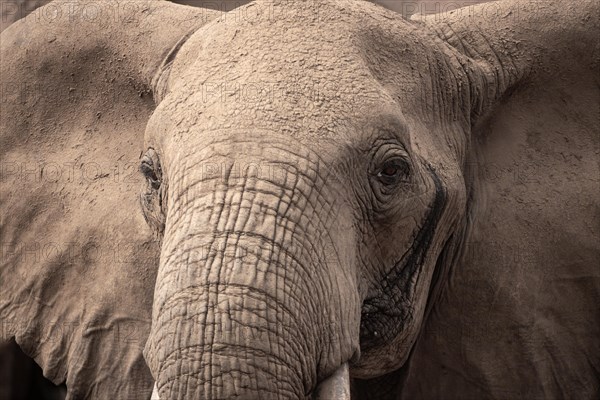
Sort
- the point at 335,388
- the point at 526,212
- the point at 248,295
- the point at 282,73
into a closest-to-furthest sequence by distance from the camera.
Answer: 1. the point at 248,295
2. the point at 335,388
3. the point at 282,73
4. the point at 526,212

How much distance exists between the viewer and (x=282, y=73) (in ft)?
10.1

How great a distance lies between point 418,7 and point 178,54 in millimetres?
1091

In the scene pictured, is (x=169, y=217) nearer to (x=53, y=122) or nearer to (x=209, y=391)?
(x=209, y=391)

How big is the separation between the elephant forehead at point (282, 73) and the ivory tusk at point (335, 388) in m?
0.52

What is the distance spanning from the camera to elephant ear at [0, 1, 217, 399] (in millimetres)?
3633

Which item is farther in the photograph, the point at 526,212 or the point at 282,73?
the point at 526,212

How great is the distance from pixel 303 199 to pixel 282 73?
328mm

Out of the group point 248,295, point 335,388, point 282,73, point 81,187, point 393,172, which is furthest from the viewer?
point 81,187

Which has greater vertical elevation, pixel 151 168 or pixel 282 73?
pixel 282 73

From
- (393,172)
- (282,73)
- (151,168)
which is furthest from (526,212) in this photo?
(151,168)

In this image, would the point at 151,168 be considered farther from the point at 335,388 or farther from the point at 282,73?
the point at 335,388

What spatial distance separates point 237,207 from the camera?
285 centimetres

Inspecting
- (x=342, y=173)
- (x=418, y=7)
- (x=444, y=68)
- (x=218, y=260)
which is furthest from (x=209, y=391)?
(x=418, y=7)

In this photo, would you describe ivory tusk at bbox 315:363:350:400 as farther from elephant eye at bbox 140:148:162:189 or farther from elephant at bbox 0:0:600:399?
elephant eye at bbox 140:148:162:189
